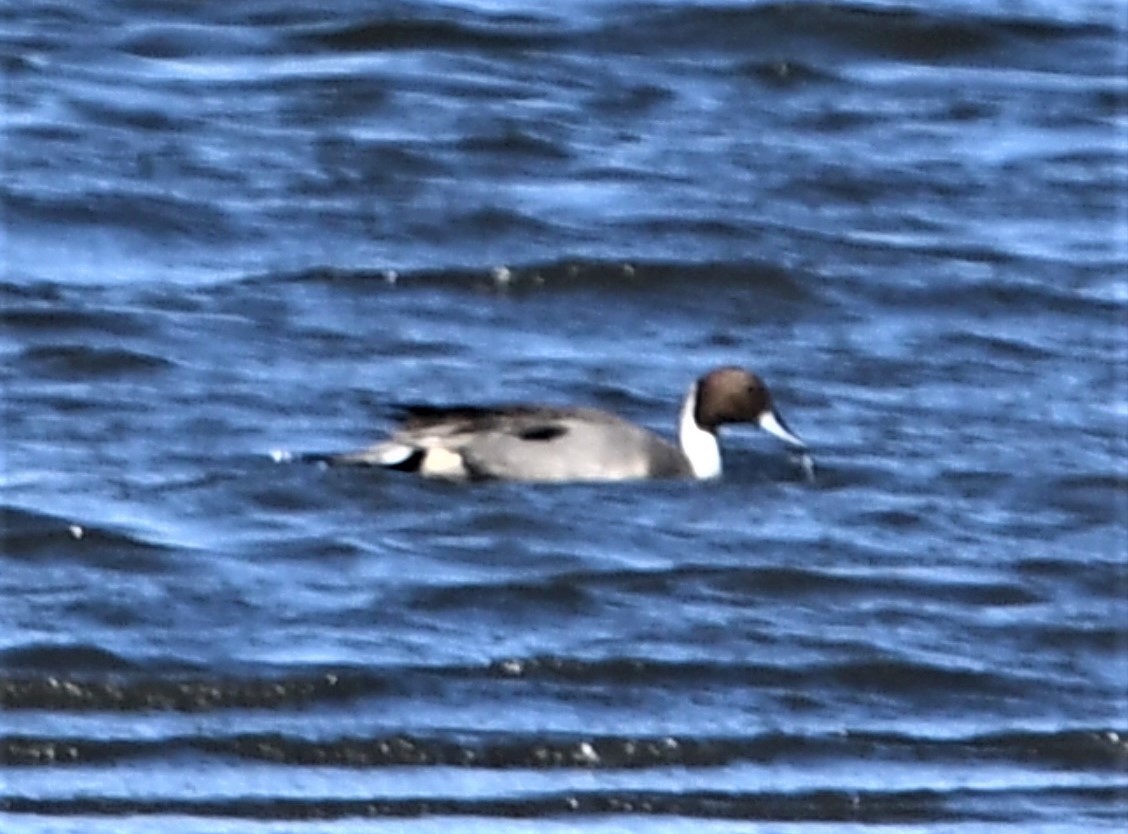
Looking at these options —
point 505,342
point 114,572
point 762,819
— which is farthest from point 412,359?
point 762,819

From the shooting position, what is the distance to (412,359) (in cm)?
1266

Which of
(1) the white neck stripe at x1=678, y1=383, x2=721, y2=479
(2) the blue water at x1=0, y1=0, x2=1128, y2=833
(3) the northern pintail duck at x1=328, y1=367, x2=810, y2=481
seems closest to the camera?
(2) the blue water at x1=0, y1=0, x2=1128, y2=833

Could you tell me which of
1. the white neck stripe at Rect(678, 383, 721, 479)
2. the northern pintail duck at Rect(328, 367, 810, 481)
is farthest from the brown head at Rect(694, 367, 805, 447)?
the northern pintail duck at Rect(328, 367, 810, 481)

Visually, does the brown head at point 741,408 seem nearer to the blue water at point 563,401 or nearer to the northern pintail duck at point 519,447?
the blue water at point 563,401

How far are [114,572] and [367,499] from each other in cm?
128

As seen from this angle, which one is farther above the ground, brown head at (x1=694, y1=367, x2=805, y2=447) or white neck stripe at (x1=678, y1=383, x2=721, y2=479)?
brown head at (x1=694, y1=367, x2=805, y2=447)

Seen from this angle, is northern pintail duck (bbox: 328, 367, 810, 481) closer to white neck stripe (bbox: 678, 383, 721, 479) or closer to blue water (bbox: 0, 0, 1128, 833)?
blue water (bbox: 0, 0, 1128, 833)

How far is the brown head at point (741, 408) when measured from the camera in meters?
11.8

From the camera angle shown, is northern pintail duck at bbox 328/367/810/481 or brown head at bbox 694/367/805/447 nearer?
northern pintail duck at bbox 328/367/810/481

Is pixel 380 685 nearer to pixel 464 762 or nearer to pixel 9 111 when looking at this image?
pixel 464 762

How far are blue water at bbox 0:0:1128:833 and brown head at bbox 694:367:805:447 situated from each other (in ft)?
0.51

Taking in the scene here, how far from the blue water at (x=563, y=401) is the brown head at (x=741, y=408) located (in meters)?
0.15

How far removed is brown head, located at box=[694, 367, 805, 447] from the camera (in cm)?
1179

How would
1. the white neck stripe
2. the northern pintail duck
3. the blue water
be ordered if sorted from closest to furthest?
the blue water < the northern pintail duck < the white neck stripe
